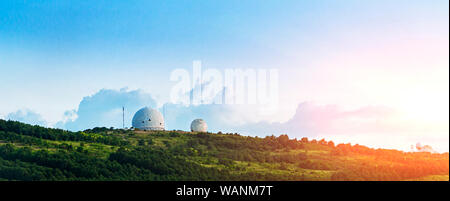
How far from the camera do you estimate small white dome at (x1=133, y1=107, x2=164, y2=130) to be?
99188 millimetres

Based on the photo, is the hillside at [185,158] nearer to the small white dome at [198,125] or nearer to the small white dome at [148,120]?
the small white dome at [148,120]

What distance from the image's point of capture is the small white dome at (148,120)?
325ft

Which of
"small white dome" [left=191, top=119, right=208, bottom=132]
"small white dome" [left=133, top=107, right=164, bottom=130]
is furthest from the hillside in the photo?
"small white dome" [left=191, top=119, right=208, bottom=132]

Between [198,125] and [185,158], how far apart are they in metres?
40.3

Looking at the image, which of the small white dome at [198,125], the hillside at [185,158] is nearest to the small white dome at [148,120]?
the hillside at [185,158]

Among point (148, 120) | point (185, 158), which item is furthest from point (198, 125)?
Result: point (185, 158)

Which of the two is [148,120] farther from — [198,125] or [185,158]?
[185,158]
